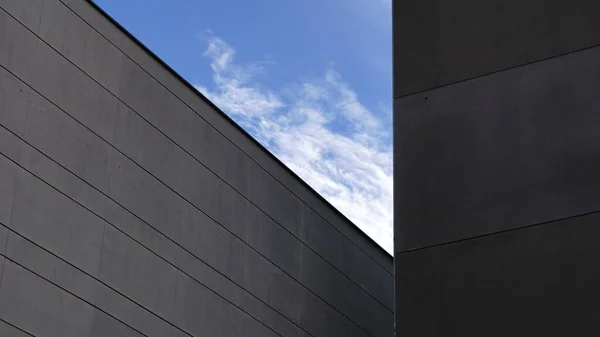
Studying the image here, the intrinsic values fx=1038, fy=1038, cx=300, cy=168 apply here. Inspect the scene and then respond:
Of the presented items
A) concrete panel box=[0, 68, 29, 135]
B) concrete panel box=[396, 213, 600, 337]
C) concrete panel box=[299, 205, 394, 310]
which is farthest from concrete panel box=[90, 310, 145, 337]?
concrete panel box=[396, 213, 600, 337]

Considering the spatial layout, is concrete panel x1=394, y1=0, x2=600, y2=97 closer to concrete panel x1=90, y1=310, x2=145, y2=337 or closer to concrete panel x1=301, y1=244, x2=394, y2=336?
concrete panel x1=90, y1=310, x2=145, y2=337

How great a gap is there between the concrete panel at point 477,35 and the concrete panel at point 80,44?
8576 millimetres

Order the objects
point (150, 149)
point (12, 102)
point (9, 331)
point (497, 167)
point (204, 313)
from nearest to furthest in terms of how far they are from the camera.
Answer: point (497, 167) → point (9, 331) → point (12, 102) → point (150, 149) → point (204, 313)

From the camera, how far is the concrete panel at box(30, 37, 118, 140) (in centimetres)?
1585

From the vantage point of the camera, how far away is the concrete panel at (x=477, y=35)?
8.32 metres

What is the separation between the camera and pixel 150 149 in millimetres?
17844

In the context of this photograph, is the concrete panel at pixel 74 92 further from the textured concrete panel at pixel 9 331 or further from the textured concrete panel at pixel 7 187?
Answer: the textured concrete panel at pixel 9 331

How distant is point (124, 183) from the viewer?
16984 mm

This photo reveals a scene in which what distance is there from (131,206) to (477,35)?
952cm

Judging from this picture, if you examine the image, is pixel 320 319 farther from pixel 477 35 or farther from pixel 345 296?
pixel 477 35

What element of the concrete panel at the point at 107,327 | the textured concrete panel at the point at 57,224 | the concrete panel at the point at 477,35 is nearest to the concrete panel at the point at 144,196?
the textured concrete panel at the point at 57,224

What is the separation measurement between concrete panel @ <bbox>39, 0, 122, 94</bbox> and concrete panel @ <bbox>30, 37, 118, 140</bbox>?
170mm

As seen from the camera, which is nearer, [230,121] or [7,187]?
[7,187]

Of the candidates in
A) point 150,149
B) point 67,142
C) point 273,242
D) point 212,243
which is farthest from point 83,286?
point 273,242
